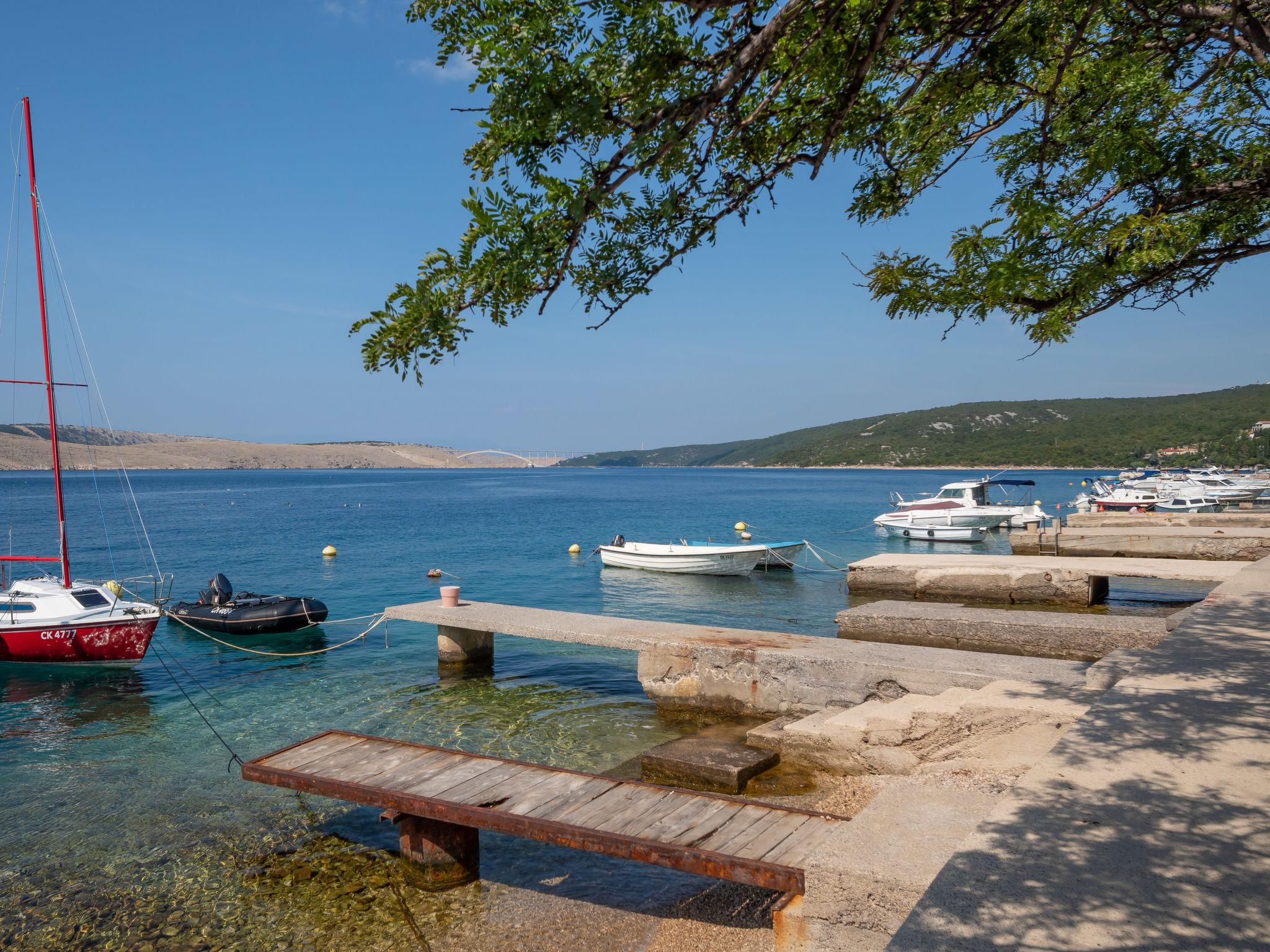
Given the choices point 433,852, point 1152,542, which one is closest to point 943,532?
point 1152,542

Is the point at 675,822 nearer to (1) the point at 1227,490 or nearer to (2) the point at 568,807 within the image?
(2) the point at 568,807

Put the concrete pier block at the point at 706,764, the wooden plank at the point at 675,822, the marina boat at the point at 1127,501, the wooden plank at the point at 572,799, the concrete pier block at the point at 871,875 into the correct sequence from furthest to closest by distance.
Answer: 1. the marina boat at the point at 1127,501
2. the concrete pier block at the point at 706,764
3. the wooden plank at the point at 572,799
4. the wooden plank at the point at 675,822
5. the concrete pier block at the point at 871,875

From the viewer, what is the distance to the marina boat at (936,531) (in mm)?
38875

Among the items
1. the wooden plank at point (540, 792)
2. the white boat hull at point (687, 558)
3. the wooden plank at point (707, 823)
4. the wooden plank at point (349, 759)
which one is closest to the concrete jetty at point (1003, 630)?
the wooden plank at point (707, 823)

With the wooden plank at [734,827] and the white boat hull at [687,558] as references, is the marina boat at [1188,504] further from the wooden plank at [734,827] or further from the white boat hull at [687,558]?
the wooden plank at [734,827]

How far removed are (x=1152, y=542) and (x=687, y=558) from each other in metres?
15.4

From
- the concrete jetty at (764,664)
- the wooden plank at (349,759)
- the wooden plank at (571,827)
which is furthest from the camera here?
the concrete jetty at (764,664)

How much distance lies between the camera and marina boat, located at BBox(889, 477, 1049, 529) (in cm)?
3878

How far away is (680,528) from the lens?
56188mm

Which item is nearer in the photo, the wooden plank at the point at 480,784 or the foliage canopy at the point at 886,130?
the foliage canopy at the point at 886,130

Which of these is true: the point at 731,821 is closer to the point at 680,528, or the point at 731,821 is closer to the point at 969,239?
the point at 969,239

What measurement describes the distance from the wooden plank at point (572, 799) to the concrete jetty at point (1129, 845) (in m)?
2.87

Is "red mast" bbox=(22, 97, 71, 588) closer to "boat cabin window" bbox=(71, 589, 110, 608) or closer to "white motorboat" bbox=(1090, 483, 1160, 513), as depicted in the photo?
"boat cabin window" bbox=(71, 589, 110, 608)

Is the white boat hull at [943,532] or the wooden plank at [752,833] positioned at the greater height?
the wooden plank at [752,833]
